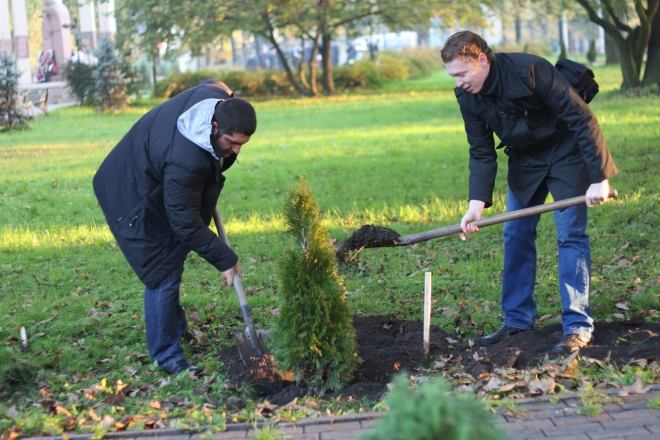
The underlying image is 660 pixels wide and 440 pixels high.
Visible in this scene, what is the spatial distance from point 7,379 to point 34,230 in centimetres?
479

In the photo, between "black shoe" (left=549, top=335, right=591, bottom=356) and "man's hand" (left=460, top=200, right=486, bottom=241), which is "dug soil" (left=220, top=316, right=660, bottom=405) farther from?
"man's hand" (left=460, top=200, right=486, bottom=241)

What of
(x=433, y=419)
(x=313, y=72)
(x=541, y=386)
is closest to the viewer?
(x=433, y=419)

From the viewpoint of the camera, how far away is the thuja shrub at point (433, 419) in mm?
2375

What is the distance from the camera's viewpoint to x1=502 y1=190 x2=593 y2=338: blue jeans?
560cm

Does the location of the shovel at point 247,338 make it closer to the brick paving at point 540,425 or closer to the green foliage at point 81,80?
the brick paving at point 540,425

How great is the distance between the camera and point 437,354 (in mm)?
5809

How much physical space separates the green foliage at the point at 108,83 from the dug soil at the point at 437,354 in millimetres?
25172

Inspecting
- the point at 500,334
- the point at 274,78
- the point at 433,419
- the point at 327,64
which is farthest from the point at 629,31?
the point at 433,419

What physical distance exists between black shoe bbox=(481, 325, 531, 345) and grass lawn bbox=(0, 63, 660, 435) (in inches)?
11.7

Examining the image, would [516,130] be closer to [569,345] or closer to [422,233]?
[422,233]

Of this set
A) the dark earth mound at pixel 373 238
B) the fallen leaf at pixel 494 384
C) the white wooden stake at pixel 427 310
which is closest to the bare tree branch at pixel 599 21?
the dark earth mound at pixel 373 238

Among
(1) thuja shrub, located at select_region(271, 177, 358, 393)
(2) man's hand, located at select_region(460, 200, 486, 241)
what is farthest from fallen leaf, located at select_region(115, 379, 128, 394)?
(2) man's hand, located at select_region(460, 200, 486, 241)

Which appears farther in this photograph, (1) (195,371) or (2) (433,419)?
(1) (195,371)

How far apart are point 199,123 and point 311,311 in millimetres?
1254
